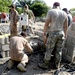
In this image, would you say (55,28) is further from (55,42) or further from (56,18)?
(55,42)

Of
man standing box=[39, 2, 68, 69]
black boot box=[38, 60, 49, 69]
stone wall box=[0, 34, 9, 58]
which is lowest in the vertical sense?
black boot box=[38, 60, 49, 69]

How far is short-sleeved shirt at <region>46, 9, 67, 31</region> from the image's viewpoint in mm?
5383

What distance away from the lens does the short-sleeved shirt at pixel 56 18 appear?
5.38 metres

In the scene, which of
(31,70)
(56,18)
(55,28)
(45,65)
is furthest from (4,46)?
(56,18)

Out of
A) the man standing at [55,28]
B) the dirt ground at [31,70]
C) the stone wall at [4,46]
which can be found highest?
the man standing at [55,28]

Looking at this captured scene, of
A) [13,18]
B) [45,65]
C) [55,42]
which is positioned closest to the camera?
[55,42]

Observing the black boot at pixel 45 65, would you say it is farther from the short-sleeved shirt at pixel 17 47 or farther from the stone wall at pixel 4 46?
the stone wall at pixel 4 46

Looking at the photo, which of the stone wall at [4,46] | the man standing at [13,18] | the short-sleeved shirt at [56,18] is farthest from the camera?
the man standing at [13,18]

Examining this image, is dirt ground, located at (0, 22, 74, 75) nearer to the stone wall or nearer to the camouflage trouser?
the camouflage trouser

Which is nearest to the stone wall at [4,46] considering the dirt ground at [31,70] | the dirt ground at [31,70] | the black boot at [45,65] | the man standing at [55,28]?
the dirt ground at [31,70]

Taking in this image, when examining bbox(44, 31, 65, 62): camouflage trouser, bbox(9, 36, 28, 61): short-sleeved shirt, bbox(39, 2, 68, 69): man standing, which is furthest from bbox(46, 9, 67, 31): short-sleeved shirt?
bbox(9, 36, 28, 61): short-sleeved shirt

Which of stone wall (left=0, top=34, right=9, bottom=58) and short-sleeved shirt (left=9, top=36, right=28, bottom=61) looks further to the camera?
stone wall (left=0, top=34, right=9, bottom=58)

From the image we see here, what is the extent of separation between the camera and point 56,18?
17.7 ft

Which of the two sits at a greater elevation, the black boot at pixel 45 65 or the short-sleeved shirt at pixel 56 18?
the short-sleeved shirt at pixel 56 18
